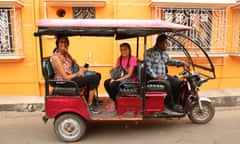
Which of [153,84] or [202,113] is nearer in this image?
[153,84]

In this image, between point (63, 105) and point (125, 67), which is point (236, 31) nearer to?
point (125, 67)

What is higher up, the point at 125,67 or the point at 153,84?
the point at 125,67

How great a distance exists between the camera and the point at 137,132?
4.55 meters

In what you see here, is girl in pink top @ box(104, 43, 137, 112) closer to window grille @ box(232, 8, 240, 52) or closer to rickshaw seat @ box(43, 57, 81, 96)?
rickshaw seat @ box(43, 57, 81, 96)

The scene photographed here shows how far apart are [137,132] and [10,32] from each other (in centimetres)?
386

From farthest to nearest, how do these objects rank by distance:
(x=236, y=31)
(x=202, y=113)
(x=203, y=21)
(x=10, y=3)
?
(x=236, y=31)
(x=203, y=21)
(x=10, y=3)
(x=202, y=113)

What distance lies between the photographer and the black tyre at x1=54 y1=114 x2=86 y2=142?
13.6 feet

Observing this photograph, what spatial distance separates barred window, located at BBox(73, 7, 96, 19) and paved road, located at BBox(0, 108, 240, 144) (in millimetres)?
2588

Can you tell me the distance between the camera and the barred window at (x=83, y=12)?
6297 millimetres

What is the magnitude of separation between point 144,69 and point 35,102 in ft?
9.47

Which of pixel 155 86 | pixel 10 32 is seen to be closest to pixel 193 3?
pixel 155 86

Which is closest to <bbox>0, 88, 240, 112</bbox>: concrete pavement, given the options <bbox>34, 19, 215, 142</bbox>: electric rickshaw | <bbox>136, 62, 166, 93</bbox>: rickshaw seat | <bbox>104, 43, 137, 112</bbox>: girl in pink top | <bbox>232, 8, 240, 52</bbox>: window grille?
<bbox>232, 8, 240, 52</bbox>: window grille

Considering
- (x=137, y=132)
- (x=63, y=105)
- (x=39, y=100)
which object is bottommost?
(x=137, y=132)

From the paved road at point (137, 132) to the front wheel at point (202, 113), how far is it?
4.3 inches
